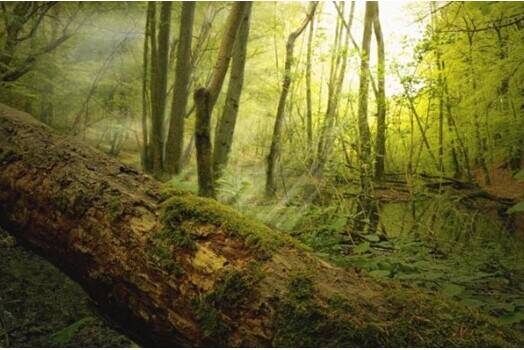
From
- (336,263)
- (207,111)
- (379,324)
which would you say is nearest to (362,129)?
(207,111)

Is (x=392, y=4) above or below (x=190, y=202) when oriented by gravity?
above

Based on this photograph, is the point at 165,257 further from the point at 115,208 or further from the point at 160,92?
the point at 160,92

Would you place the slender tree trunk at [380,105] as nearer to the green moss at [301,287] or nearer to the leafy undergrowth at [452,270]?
the leafy undergrowth at [452,270]

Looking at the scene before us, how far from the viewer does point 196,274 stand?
1448 mm

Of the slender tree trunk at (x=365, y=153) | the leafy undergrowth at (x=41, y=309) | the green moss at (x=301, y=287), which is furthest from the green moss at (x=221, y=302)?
the slender tree trunk at (x=365, y=153)

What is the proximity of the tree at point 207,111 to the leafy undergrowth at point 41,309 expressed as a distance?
1.37 metres

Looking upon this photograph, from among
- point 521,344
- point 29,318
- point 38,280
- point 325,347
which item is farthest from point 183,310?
point 38,280

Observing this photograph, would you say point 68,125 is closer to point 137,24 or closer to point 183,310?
point 137,24

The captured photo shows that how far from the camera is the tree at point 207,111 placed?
3.00m

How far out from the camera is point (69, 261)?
192 centimetres

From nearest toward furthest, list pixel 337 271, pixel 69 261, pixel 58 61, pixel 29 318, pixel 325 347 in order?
pixel 325 347 < pixel 337 271 < pixel 69 261 < pixel 29 318 < pixel 58 61

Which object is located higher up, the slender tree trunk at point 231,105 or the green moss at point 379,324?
the slender tree trunk at point 231,105

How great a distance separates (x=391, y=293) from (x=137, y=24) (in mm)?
10898

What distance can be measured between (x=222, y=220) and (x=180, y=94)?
5.47 m
